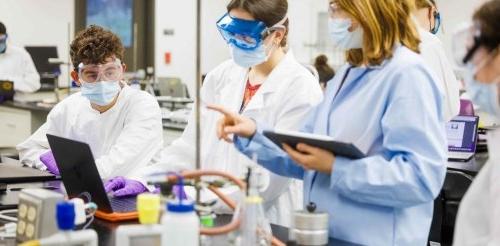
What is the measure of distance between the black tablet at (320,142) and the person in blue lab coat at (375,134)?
0.02 meters

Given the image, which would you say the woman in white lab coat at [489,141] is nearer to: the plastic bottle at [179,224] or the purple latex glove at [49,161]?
the plastic bottle at [179,224]

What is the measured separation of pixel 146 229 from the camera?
1.32 m

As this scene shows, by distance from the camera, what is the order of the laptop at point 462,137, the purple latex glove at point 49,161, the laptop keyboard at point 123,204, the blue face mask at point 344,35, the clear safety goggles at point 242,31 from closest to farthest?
the blue face mask at point 344,35 → the laptop keyboard at point 123,204 → the clear safety goggles at point 242,31 → the purple latex glove at point 49,161 → the laptop at point 462,137

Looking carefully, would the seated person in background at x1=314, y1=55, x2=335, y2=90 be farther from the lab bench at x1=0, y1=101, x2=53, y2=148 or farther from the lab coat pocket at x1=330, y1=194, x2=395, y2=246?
the lab coat pocket at x1=330, y1=194, x2=395, y2=246

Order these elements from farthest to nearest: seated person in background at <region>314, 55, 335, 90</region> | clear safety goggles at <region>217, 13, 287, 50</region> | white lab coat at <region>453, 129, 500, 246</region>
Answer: seated person in background at <region>314, 55, 335, 90</region>
clear safety goggles at <region>217, 13, 287, 50</region>
white lab coat at <region>453, 129, 500, 246</region>

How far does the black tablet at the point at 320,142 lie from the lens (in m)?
1.47

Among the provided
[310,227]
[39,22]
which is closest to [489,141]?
[310,227]

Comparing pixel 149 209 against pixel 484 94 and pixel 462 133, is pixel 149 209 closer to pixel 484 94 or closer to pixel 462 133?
pixel 484 94

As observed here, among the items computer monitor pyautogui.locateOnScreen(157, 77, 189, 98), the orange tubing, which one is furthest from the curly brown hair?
computer monitor pyautogui.locateOnScreen(157, 77, 189, 98)

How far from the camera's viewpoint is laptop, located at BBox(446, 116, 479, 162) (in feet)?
10.6

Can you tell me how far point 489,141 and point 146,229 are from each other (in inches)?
26.0

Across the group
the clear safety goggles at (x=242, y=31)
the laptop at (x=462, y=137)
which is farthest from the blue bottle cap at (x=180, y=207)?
the laptop at (x=462, y=137)

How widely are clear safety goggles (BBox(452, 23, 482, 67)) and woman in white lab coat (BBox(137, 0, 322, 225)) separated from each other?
698 millimetres

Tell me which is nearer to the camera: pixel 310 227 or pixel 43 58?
pixel 310 227
